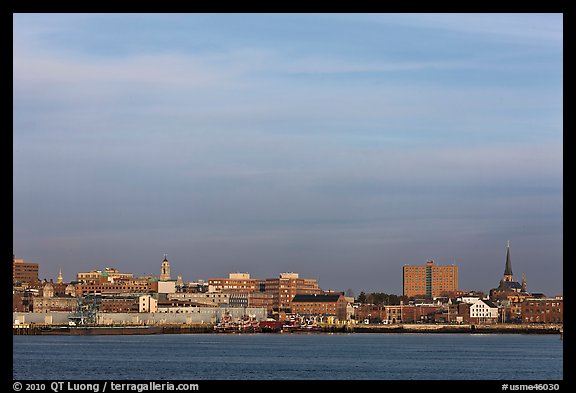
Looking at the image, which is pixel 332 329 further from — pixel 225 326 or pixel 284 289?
pixel 284 289

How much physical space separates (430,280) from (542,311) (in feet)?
180

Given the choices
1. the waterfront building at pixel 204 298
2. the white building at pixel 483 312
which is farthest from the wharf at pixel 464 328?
the waterfront building at pixel 204 298

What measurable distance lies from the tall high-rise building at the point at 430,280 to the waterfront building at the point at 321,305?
Answer: 34.6m

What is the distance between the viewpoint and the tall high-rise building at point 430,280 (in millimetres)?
195875

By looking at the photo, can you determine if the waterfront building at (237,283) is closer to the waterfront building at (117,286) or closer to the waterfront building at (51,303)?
the waterfront building at (117,286)

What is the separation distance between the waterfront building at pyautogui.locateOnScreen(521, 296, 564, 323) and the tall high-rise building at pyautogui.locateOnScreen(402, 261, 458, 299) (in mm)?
49876

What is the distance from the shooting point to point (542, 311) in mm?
142125

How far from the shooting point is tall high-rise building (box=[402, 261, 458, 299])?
19588cm
